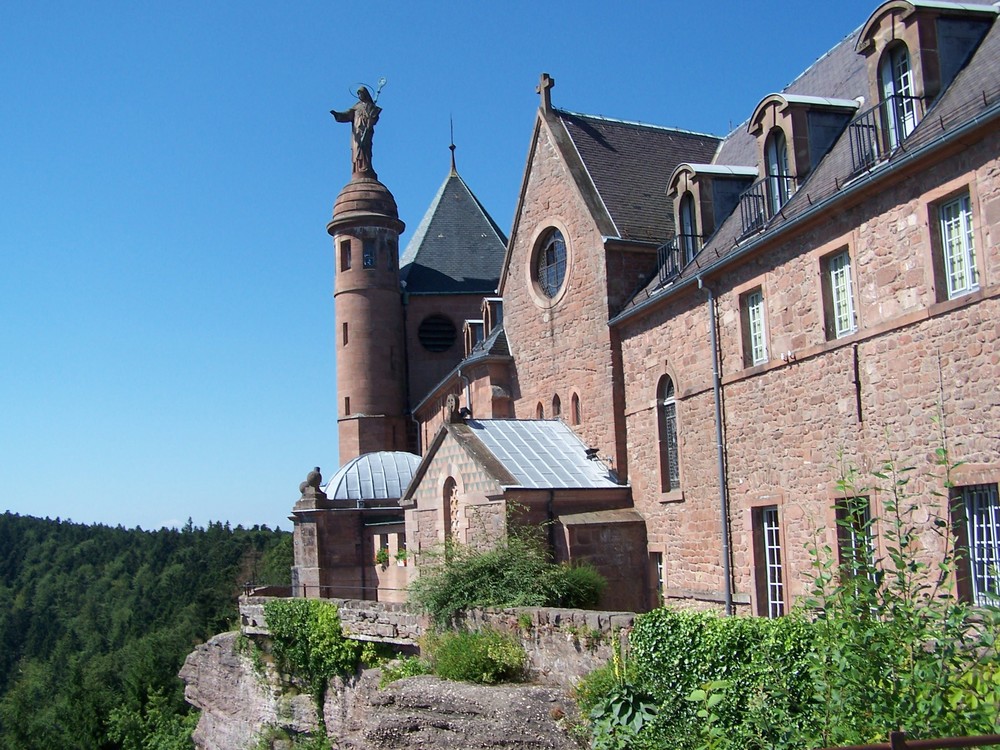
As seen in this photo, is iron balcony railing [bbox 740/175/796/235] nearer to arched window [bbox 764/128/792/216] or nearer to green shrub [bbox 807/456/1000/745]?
arched window [bbox 764/128/792/216]

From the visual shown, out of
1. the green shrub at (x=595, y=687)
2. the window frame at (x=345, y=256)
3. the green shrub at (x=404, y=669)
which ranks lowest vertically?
the green shrub at (x=404, y=669)

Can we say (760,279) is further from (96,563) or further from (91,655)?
(96,563)

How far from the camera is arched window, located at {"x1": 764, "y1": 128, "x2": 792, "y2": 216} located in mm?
17250

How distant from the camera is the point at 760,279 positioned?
16.9 m

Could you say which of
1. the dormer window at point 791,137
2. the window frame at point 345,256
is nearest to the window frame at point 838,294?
the dormer window at point 791,137

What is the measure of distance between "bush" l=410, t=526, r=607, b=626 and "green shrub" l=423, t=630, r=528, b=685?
1083 mm

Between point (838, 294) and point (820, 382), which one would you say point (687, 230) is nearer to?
point (838, 294)

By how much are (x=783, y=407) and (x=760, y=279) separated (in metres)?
2.04

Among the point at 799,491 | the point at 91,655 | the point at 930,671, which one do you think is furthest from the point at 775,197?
the point at 91,655

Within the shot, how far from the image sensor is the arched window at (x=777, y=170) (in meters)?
17.2

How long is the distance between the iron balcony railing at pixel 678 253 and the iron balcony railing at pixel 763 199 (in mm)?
1599

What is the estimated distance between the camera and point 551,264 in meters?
24.6

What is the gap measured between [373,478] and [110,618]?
254ft

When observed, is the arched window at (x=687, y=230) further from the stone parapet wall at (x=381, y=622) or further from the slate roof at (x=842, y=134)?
the stone parapet wall at (x=381, y=622)
